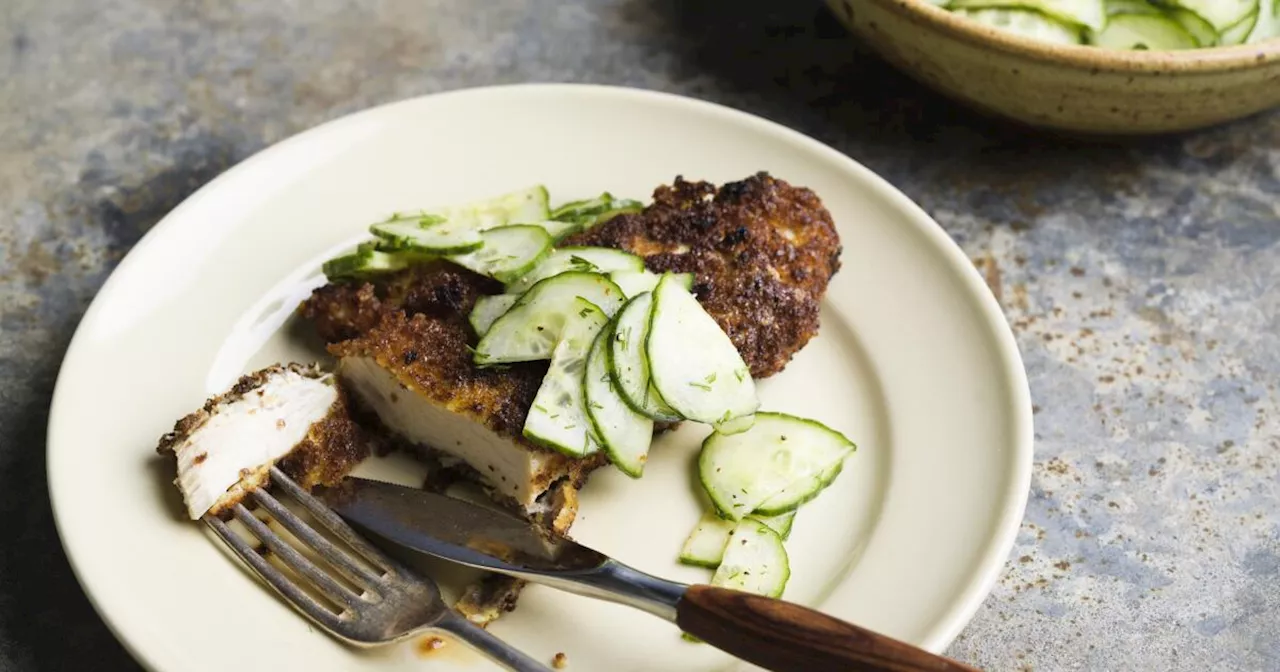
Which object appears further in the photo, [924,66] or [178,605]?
[924,66]

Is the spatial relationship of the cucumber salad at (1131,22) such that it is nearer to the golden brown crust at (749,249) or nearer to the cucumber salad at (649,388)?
the golden brown crust at (749,249)

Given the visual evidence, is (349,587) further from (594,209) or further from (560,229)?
(594,209)

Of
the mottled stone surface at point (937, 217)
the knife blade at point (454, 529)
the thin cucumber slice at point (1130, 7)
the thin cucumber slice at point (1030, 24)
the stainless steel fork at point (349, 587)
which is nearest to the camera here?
the stainless steel fork at point (349, 587)

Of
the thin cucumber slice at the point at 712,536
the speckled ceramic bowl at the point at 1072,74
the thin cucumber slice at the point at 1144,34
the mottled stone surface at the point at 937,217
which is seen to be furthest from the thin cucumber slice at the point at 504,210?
the thin cucumber slice at the point at 1144,34

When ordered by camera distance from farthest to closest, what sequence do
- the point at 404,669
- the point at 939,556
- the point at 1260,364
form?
1. the point at 1260,364
2. the point at 939,556
3. the point at 404,669

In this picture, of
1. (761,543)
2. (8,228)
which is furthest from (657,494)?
(8,228)

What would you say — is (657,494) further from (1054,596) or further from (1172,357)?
(1172,357)

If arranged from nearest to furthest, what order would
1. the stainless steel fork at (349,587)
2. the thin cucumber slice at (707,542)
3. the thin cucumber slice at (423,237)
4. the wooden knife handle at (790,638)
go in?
the wooden knife handle at (790,638), the stainless steel fork at (349,587), the thin cucumber slice at (707,542), the thin cucumber slice at (423,237)
